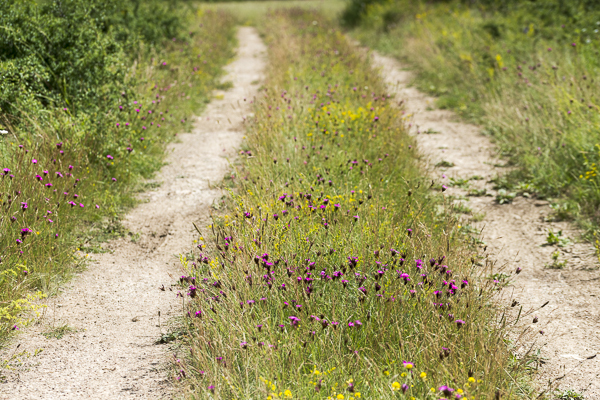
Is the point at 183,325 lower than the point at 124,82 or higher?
lower

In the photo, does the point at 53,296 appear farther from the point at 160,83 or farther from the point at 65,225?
the point at 160,83

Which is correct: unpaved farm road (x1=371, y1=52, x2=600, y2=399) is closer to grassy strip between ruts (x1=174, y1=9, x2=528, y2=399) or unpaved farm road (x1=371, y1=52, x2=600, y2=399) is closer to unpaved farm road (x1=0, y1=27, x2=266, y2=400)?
grassy strip between ruts (x1=174, y1=9, x2=528, y2=399)

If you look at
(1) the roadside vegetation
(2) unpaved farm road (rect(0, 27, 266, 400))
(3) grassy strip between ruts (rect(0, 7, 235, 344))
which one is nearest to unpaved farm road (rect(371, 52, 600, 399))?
(1) the roadside vegetation

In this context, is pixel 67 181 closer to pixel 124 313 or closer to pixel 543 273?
pixel 124 313

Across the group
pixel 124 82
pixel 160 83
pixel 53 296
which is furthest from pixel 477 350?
pixel 160 83

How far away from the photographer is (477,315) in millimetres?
2988

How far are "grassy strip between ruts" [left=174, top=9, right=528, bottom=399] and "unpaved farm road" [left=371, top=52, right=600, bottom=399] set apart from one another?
34 centimetres

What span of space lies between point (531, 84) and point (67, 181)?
251 inches

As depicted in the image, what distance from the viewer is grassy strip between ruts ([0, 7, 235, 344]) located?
146 inches

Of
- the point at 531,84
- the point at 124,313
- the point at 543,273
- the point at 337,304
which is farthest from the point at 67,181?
the point at 531,84

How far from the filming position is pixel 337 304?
3043 millimetres

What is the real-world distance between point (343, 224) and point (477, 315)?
1259 mm

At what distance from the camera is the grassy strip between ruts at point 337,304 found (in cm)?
257

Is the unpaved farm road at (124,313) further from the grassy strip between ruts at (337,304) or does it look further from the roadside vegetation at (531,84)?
the roadside vegetation at (531,84)
